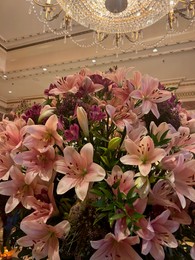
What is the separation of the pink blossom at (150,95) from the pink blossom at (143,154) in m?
0.11

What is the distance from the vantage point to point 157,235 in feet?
1.64

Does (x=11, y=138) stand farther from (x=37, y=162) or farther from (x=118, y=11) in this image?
(x=118, y=11)

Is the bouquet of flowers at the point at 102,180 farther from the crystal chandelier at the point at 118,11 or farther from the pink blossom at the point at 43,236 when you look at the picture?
the crystal chandelier at the point at 118,11

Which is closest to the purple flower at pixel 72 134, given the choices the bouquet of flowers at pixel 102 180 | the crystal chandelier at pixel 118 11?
the bouquet of flowers at pixel 102 180

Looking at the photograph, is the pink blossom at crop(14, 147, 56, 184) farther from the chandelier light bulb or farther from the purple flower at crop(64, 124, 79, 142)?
the chandelier light bulb

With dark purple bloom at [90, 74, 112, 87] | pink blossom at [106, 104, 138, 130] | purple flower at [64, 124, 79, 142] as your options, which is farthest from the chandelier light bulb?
purple flower at [64, 124, 79, 142]

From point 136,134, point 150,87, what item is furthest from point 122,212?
point 150,87

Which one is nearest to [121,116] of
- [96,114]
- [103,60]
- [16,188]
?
[96,114]

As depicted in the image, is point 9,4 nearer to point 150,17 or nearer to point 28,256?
point 150,17

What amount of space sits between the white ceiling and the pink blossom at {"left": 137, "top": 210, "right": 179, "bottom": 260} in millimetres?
3959

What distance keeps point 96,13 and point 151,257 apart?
2146 mm

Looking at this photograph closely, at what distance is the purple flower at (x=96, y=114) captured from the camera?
2.05ft

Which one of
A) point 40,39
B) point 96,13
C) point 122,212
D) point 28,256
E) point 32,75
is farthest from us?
point 32,75

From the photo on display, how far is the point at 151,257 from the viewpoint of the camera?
1.71 feet
